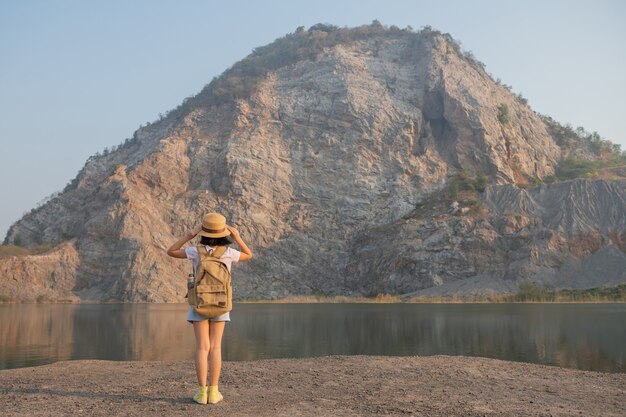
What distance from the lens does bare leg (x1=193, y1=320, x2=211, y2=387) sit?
8117 millimetres

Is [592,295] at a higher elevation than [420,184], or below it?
below

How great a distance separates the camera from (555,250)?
63.1 m

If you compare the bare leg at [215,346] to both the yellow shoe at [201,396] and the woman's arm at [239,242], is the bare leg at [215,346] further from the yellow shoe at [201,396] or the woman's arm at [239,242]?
the woman's arm at [239,242]

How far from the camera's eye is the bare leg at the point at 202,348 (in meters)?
8.12

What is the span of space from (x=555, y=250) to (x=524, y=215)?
633cm

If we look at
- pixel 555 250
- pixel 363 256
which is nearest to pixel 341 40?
pixel 363 256

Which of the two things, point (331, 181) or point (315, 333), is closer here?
point (315, 333)

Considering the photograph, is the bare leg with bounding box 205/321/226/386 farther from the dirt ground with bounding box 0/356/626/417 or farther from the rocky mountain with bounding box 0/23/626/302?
the rocky mountain with bounding box 0/23/626/302

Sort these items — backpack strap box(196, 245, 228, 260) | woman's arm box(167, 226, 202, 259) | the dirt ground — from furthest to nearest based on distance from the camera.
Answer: woman's arm box(167, 226, 202, 259) < backpack strap box(196, 245, 228, 260) < the dirt ground

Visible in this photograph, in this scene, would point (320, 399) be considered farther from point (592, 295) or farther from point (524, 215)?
point (524, 215)

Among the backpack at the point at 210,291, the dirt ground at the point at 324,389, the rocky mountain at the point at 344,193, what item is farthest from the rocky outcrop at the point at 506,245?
the backpack at the point at 210,291

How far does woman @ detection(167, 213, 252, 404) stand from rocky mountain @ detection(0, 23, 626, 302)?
55.6 metres

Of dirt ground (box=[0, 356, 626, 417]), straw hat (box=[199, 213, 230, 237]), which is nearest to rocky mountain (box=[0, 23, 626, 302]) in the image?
dirt ground (box=[0, 356, 626, 417])

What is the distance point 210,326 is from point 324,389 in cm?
211
